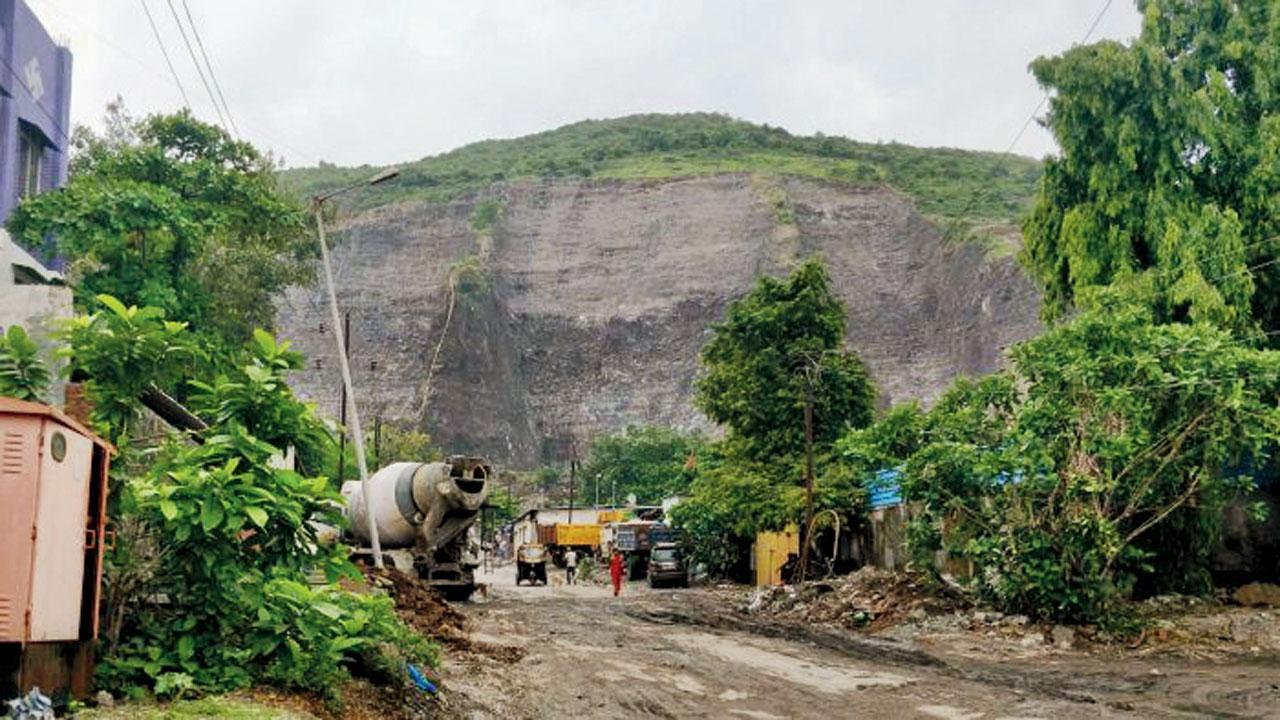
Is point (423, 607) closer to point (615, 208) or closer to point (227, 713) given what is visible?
point (227, 713)

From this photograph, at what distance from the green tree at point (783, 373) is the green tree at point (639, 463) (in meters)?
58.5

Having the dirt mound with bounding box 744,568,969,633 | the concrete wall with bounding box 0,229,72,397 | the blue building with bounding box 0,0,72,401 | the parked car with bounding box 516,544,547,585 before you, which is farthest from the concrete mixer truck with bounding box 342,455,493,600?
the parked car with bounding box 516,544,547,585

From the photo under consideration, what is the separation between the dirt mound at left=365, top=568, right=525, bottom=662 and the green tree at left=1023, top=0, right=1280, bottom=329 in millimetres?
16344

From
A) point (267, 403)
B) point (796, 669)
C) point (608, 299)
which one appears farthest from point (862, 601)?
point (608, 299)

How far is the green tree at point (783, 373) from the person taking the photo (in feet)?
132

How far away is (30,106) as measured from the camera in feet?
109

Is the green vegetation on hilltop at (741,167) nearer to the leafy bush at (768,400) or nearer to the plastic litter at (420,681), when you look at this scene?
the leafy bush at (768,400)

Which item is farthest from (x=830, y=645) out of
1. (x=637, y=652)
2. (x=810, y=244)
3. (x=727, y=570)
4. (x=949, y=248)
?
(x=810, y=244)

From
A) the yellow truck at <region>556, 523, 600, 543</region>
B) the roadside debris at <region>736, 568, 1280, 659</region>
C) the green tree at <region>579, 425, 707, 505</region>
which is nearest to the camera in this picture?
the roadside debris at <region>736, 568, 1280, 659</region>

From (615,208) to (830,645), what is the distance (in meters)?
139

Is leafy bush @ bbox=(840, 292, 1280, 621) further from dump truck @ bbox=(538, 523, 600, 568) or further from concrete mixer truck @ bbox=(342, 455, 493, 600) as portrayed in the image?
dump truck @ bbox=(538, 523, 600, 568)

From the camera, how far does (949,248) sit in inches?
5089

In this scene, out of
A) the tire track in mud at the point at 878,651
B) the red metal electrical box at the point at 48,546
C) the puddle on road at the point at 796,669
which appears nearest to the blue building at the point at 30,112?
the tire track in mud at the point at 878,651

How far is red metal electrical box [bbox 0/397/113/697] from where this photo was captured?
22.9ft
